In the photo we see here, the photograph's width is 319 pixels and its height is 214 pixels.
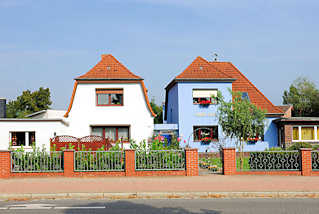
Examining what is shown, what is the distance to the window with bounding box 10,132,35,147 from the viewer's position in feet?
89.5

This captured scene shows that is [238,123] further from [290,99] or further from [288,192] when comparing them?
[290,99]

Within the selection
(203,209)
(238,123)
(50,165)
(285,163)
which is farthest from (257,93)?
(203,209)

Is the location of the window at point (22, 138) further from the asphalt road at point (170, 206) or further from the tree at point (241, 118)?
the asphalt road at point (170, 206)

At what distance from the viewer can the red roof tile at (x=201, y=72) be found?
1205 inches

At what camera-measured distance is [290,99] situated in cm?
7212

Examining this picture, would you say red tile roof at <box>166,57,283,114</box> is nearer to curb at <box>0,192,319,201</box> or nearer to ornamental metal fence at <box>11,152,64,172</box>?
ornamental metal fence at <box>11,152,64,172</box>

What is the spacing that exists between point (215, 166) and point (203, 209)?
9.10m

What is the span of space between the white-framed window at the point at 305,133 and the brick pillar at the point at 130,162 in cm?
1728

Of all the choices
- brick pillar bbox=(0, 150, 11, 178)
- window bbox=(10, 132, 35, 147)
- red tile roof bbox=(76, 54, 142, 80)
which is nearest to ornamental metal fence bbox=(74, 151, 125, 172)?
brick pillar bbox=(0, 150, 11, 178)

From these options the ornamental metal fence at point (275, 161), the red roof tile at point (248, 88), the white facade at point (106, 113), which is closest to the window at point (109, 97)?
the white facade at point (106, 113)

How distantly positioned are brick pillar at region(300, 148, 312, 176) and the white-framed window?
1370 cm

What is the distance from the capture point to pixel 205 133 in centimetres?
3047

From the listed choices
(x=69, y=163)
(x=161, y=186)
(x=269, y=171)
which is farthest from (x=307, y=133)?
(x=69, y=163)

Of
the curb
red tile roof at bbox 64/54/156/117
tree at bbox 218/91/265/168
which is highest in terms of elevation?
red tile roof at bbox 64/54/156/117
